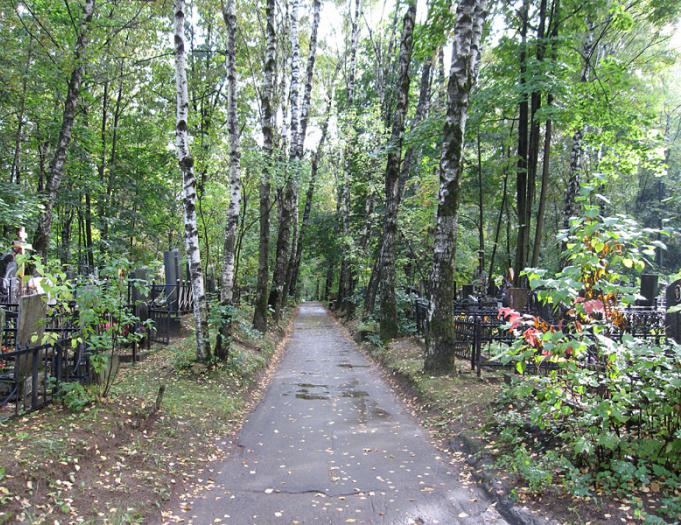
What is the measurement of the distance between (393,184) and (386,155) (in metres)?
1.89

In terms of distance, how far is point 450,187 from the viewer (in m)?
9.32

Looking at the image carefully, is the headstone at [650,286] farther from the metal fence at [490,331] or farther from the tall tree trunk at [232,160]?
the tall tree trunk at [232,160]

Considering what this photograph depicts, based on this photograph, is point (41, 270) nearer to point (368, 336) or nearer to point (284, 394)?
point (284, 394)

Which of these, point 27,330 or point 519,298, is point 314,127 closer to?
point 519,298

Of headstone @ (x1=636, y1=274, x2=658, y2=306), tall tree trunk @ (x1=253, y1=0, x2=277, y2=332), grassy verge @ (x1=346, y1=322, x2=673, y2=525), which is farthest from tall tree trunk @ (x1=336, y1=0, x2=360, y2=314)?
grassy verge @ (x1=346, y1=322, x2=673, y2=525)

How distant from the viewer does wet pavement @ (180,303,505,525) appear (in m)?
4.57

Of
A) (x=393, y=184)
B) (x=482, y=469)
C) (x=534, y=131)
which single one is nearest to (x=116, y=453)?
(x=482, y=469)

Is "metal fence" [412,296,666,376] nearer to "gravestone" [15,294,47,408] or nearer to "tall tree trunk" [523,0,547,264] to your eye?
"tall tree trunk" [523,0,547,264]

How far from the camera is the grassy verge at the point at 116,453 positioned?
3922mm

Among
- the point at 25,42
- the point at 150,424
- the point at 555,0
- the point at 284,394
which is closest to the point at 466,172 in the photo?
the point at 555,0

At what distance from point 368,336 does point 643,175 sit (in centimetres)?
3017

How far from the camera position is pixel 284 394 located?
978cm

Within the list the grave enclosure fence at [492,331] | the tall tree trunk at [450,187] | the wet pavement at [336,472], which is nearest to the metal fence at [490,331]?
the grave enclosure fence at [492,331]

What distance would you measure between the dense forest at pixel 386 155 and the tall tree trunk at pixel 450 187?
1.2 inches
